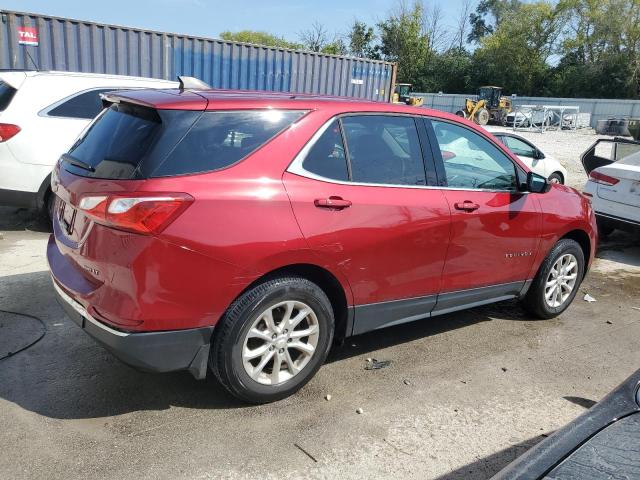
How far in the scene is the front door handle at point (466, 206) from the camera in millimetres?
3818

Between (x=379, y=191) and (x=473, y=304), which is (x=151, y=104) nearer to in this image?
(x=379, y=191)

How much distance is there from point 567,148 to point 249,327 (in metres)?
24.3

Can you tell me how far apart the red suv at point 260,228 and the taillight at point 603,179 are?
13.4 feet

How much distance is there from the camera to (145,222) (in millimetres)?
2666

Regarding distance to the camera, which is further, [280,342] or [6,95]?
[6,95]

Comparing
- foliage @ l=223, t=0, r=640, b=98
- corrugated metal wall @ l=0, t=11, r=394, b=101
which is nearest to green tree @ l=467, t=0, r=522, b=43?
foliage @ l=223, t=0, r=640, b=98

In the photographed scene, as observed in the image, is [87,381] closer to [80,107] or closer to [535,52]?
[80,107]

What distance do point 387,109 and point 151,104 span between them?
1.55m

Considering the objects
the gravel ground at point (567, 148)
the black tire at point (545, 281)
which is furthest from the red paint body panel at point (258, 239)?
the gravel ground at point (567, 148)

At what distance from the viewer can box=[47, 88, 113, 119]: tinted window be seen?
6.30 metres

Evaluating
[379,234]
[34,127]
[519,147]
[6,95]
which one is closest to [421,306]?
[379,234]

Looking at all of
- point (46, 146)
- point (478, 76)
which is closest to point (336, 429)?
point (46, 146)

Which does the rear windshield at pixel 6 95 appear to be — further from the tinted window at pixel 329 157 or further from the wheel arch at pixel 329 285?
the wheel arch at pixel 329 285

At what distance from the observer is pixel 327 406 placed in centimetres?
332
